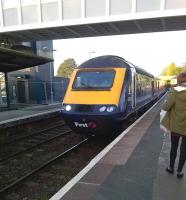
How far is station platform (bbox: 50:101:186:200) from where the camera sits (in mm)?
4828

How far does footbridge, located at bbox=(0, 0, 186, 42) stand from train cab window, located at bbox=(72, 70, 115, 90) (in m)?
8.78

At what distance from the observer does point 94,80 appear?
10492mm

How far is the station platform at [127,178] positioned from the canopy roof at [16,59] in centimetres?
797

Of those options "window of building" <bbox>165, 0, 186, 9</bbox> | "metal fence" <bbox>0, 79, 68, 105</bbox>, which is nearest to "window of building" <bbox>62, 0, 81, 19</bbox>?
"window of building" <bbox>165, 0, 186, 9</bbox>

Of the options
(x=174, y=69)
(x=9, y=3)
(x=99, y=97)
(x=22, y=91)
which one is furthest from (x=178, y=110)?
(x=174, y=69)

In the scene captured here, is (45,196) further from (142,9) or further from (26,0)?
(26,0)

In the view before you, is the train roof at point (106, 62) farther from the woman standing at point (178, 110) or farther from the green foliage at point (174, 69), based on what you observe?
the green foliage at point (174, 69)

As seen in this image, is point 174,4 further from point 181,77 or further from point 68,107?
point 181,77

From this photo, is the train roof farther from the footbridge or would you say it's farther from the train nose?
the footbridge

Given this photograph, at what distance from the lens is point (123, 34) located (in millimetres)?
23047

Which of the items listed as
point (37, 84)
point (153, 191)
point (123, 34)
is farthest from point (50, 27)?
point (153, 191)

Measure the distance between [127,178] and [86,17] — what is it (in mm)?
15257

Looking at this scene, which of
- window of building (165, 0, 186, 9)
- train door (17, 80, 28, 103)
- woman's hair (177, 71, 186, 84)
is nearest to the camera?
woman's hair (177, 71, 186, 84)

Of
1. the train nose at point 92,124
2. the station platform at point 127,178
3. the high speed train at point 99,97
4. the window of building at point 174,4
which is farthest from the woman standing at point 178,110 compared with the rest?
the window of building at point 174,4
